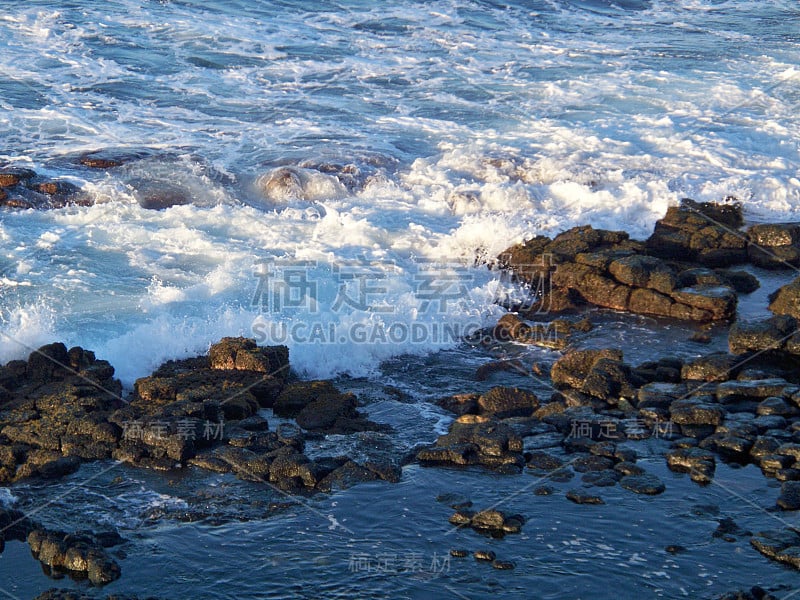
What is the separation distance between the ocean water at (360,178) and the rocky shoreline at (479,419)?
297 mm

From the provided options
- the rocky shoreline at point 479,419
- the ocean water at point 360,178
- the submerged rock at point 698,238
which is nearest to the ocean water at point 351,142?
the ocean water at point 360,178

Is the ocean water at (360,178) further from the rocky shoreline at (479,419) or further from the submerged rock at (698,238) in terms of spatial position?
the submerged rock at (698,238)

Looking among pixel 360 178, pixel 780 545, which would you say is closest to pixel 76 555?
pixel 780 545

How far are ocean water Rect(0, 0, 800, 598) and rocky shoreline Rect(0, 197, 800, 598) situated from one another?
0.30 metres

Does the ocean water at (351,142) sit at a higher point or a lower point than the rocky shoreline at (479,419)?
higher

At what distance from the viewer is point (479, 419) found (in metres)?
8.98

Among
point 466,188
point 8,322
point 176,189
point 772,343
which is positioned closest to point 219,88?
point 176,189

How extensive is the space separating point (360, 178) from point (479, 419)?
8342 mm

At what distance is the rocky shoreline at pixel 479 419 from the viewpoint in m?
7.95

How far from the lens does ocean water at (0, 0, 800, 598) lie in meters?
7.30

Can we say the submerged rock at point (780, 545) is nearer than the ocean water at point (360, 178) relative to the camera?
Yes

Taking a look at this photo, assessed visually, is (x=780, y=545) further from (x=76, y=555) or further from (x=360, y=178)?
(x=360, y=178)

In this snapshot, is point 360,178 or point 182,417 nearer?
point 182,417

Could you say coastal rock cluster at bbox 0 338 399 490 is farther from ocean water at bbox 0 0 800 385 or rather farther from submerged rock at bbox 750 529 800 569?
submerged rock at bbox 750 529 800 569
